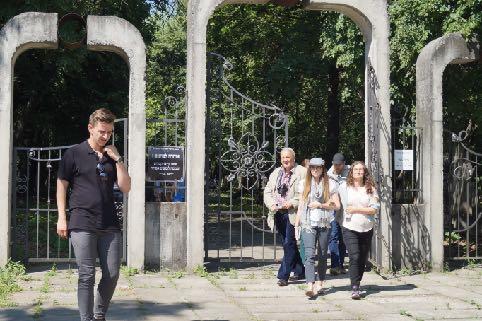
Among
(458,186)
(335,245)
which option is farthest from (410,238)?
(458,186)

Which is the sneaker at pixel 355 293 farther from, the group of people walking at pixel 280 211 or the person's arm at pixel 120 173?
the person's arm at pixel 120 173

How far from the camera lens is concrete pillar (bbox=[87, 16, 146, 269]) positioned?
1083 cm

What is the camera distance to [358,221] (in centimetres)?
901

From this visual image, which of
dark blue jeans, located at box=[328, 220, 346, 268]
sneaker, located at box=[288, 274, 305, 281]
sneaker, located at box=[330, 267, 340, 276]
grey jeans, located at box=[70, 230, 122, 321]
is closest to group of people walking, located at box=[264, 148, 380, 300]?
sneaker, located at box=[288, 274, 305, 281]

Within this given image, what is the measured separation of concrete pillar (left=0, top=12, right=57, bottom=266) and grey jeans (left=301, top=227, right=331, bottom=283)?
4660 mm

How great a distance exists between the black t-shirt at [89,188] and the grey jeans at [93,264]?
92 mm

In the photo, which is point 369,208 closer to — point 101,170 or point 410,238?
point 410,238

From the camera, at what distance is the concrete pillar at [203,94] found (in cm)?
1085

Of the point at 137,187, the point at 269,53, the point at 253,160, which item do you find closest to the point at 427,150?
the point at 253,160

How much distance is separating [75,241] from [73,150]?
0.81m

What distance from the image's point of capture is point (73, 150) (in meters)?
6.24

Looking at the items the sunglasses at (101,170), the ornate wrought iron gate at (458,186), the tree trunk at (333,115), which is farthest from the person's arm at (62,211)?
the tree trunk at (333,115)

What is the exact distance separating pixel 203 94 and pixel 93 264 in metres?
5.29

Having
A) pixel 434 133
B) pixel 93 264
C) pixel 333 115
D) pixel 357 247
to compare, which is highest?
pixel 333 115
